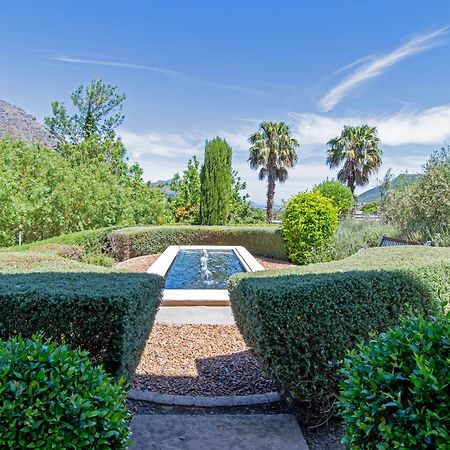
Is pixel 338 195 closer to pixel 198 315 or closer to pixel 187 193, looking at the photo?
pixel 187 193

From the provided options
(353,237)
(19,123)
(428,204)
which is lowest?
(353,237)

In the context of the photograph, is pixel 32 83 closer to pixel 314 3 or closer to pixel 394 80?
pixel 314 3

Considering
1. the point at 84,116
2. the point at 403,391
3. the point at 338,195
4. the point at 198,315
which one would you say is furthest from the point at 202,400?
the point at 84,116

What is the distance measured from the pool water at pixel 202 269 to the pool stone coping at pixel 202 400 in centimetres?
352

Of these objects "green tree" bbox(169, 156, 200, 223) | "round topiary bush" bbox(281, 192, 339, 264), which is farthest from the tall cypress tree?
"round topiary bush" bbox(281, 192, 339, 264)

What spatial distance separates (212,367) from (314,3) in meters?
7.69

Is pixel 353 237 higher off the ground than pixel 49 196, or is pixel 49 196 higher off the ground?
pixel 49 196

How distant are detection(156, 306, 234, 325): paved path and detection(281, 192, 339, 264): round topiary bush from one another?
17.1ft

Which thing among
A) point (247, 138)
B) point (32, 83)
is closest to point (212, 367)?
point (32, 83)

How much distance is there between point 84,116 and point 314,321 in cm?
2418

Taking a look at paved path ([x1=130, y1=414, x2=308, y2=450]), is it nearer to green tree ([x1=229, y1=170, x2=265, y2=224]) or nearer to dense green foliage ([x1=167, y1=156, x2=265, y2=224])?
dense green foliage ([x1=167, y1=156, x2=265, y2=224])

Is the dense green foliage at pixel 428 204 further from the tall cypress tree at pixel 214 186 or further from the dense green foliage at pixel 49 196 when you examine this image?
the dense green foliage at pixel 49 196

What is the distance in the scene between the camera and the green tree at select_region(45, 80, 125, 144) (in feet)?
76.7

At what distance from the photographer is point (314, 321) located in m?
2.50
